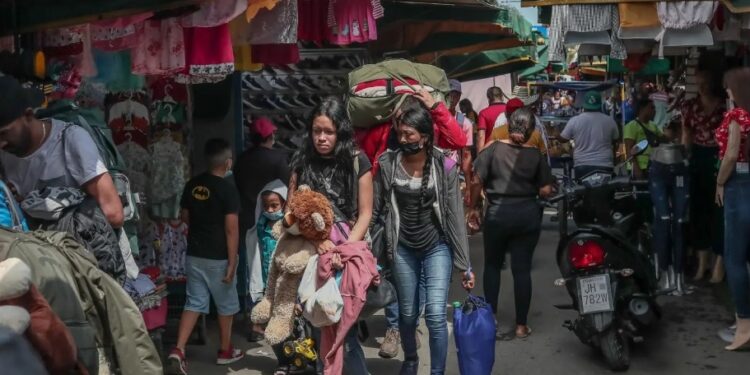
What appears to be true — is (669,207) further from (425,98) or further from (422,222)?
(422,222)

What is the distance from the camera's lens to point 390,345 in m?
7.60

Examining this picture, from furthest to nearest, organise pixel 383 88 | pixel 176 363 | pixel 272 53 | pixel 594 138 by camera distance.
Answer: pixel 594 138 → pixel 272 53 → pixel 176 363 → pixel 383 88

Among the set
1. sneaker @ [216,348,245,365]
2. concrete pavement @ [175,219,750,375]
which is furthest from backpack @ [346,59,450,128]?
sneaker @ [216,348,245,365]

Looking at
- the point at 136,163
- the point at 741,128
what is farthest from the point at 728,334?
the point at 136,163

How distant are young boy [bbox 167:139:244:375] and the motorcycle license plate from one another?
93.7 inches

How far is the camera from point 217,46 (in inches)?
261

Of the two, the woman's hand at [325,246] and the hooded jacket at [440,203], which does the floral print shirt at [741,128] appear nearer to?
the hooded jacket at [440,203]

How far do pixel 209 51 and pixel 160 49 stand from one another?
301 millimetres

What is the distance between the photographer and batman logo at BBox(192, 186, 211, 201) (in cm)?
726

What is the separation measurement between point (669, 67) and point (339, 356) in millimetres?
9452

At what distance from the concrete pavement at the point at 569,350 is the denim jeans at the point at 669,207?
438mm

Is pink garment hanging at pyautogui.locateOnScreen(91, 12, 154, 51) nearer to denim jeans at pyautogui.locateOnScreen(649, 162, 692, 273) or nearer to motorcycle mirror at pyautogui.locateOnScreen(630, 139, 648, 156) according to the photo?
motorcycle mirror at pyautogui.locateOnScreen(630, 139, 648, 156)

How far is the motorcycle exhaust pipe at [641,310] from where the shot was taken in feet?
25.1

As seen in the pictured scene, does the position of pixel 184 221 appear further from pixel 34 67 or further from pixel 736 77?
pixel 736 77
